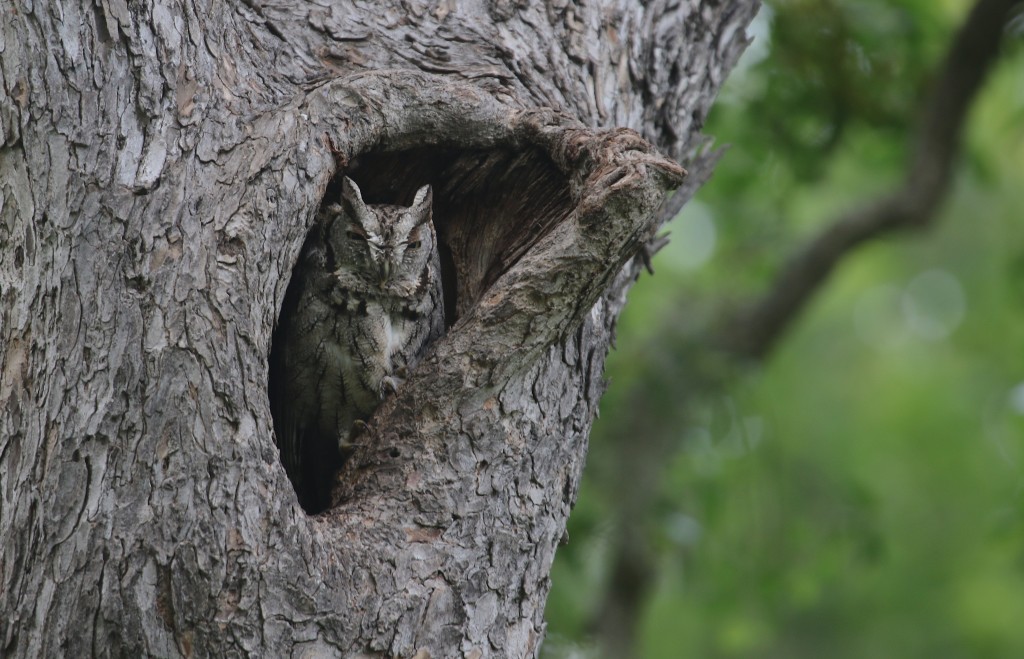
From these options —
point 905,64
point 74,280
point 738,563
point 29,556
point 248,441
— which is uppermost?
point 905,64

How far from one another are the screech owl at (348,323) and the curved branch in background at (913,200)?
3.08 metres

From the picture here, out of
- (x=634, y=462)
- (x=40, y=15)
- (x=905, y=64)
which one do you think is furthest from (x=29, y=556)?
(x=905, y=64)

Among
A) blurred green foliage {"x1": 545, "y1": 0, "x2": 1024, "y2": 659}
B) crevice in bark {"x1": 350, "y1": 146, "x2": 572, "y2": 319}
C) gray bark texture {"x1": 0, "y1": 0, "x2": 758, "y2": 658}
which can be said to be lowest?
gray bark texture {"x1": 0, "y1": 0, "x2": 758, "y2": 658}

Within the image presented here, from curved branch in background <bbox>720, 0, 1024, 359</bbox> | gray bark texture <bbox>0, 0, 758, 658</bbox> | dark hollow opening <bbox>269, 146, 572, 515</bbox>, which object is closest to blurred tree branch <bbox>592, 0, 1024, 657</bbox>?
curved branch in background <bbox>720, 0, 1024, 359</bbox>

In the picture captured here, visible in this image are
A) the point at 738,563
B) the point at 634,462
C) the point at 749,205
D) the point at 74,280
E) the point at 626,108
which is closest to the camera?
the point at 74,280

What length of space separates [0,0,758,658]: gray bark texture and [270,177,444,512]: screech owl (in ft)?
0.88

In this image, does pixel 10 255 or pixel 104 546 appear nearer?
pixel 104 546

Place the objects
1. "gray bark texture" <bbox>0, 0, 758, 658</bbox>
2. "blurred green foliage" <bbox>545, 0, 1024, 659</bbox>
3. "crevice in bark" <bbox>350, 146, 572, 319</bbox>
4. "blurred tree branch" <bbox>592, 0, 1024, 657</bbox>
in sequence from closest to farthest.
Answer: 1. "gray bark texture" <bbox>0, 0, 758, 658</bbox>
2. "crevice in bark" <bbox>350, 146, 572, 319</bbox>
3. "blurred tree branch" <bbox>592, 0, 1024, 657</bbox>
4. "blurred green foliage" <bbox>545, 0, 1024, 659</bbox>

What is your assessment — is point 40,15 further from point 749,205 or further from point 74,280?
point 749,205

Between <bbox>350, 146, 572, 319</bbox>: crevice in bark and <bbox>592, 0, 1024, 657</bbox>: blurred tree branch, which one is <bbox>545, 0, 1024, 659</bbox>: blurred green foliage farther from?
<bbox>350, 146, 572, 319</bbox>: crevice in bark

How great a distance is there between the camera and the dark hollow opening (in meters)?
2.71

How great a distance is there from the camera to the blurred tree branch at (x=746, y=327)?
16.5 feet

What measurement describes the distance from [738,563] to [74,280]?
4.25 meters

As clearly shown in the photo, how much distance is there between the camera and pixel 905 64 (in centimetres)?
566
